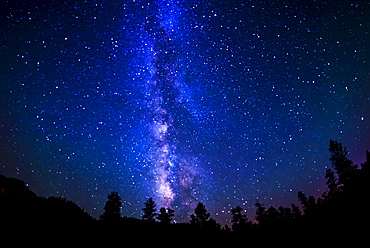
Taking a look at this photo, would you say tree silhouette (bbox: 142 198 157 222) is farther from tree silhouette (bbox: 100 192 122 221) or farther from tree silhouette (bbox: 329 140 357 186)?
tree silhouette (bbox: 329 140 357 186)

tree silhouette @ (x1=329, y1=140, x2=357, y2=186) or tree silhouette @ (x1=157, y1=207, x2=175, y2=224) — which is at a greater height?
tree silhouette @ (x1=329, y1=140, x2=357, y2=186)

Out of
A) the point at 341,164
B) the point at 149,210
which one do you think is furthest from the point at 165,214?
the point at 341,164

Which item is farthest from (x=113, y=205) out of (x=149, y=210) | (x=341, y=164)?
(x=341, y=164)

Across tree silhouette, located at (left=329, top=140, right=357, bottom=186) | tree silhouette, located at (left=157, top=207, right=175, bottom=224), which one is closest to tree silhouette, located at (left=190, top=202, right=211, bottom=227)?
tree silhouette, located at (left=157, top=207, right=175, bottom=224)

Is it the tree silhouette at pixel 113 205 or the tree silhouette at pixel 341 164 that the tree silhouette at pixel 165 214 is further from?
the tree silhouette at pixel 341 164

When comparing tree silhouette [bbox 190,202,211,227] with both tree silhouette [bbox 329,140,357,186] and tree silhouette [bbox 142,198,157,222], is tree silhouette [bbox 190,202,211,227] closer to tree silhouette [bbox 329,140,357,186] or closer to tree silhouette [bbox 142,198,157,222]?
tree silhouette [bbox 142,198,157,222]

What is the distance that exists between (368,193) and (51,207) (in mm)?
24018

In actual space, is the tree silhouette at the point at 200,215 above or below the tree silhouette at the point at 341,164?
below

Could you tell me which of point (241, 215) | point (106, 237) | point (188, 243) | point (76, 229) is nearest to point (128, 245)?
point (106, 237)

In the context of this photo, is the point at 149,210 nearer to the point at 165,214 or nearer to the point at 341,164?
the point at 165,214

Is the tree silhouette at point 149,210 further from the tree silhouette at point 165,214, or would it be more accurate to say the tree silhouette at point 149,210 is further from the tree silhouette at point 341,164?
the tree silhouette at point 341,164

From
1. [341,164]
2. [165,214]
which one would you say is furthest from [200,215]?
[341,164]

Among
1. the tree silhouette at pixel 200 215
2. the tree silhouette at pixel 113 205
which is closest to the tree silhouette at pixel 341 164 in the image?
the tree silhouette at pixel 200 215

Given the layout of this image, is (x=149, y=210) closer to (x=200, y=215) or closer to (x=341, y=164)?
(x=200, y=215)
